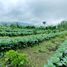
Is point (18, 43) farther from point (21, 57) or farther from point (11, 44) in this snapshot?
point (21, 57)

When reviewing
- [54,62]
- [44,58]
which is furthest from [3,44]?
[54,62]

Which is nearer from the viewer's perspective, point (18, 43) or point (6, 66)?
point (6, 66)

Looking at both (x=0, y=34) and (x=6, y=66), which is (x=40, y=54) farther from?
(x=0, y=34)

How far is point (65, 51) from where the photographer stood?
9.93 meters

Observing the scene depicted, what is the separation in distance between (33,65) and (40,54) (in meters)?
3.16

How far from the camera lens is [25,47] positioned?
1772 cm

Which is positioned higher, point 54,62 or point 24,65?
point 54,62

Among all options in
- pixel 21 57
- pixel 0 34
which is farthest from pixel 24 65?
pixel 0 34

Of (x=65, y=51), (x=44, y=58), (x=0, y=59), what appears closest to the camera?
(x=65, y=51)

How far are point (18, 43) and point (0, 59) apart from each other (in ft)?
13.9

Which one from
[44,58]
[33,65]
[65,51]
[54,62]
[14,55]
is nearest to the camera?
[54,62]

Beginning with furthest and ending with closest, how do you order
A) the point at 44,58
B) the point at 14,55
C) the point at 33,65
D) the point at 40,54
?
the point at 40,54 → the point at 44,58 → the point at 33,65 → the point at 14,55

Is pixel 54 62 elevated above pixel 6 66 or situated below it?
above

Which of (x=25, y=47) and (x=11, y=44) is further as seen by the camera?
(x=25, y=47)
